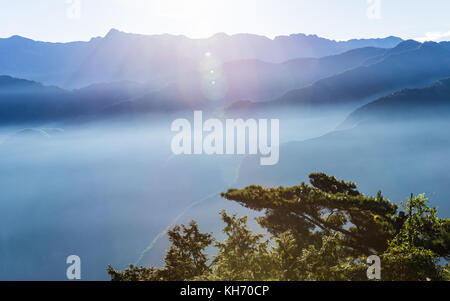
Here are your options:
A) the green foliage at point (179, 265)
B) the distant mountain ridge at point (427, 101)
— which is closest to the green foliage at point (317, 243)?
the green foliage at point (179, 265)

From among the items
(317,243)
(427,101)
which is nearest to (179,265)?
(317,243)

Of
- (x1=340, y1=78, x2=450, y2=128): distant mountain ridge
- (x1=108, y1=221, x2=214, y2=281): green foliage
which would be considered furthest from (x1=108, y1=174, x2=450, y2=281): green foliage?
(x1=340, y1=78, x2=450, y2=128): distant mountain ridge

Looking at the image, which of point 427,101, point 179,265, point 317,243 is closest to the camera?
point 179,265

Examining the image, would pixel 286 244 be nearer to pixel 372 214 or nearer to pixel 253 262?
pixel 253 262

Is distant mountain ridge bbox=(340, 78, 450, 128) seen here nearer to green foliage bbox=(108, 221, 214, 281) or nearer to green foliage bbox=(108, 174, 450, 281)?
green foliage bbox=(108, 174, 450, 281)

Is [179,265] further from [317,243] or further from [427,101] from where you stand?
[427,101]

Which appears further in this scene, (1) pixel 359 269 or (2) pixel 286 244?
(2) pixel 286 244

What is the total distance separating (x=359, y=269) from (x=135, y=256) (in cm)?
15358

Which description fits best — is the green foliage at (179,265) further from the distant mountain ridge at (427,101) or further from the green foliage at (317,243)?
the distant mountain ridge at (427,101)

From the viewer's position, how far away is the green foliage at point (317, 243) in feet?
26.3

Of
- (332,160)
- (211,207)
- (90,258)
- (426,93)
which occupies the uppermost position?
(426,93)

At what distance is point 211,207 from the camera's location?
15362 centimetres

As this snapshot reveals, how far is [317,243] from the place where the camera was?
1360 cm
